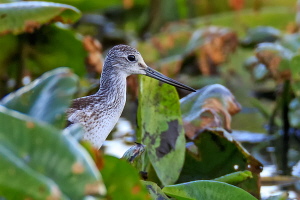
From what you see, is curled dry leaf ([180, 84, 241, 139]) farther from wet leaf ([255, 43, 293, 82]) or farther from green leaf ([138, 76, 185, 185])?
wet leaf ([255, 43, 293, 82])

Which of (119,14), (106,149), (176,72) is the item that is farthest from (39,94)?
(119,14)

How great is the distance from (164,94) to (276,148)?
1.84 meters

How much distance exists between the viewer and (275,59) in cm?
523

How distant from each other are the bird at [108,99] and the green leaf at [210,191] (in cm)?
75

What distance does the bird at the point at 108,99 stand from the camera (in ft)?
11.8

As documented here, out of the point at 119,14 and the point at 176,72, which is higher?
the point at 119,14

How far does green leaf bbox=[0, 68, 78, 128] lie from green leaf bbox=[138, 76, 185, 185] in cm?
145

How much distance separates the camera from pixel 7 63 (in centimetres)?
571

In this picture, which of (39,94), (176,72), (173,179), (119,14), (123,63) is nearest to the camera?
(39,94)

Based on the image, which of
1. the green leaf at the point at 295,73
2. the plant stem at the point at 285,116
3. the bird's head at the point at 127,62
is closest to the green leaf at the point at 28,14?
the bird's head at the point at 127,62

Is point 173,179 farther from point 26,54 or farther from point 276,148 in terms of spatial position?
point 26,54

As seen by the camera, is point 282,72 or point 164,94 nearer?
point 164,94

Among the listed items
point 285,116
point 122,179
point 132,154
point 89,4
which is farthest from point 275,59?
Answer: point 122,179

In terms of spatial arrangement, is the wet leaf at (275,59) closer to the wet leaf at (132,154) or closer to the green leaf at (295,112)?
the green leaf at (295,112)
